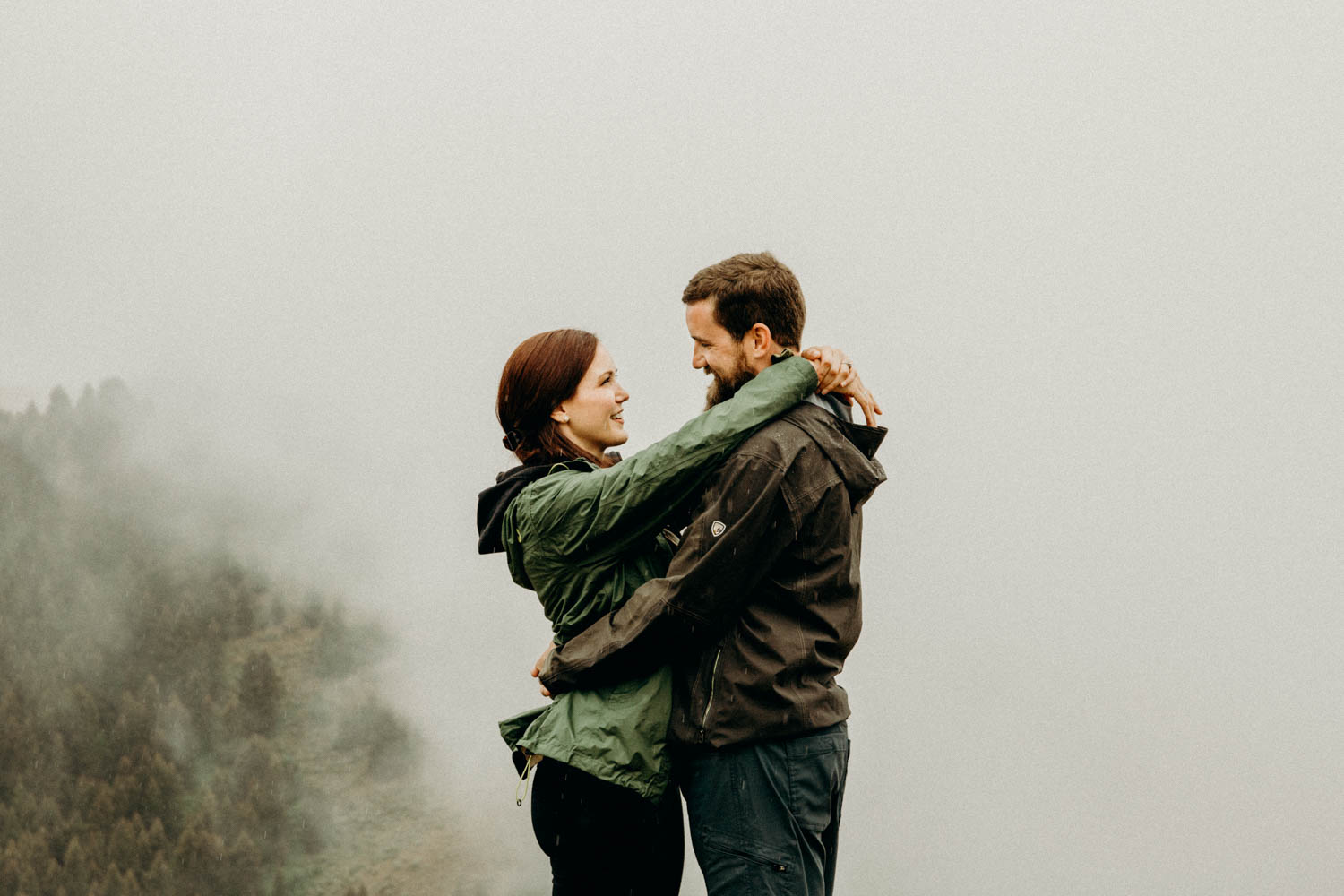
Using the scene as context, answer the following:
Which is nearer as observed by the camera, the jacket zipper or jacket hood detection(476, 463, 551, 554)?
the jacket zipper

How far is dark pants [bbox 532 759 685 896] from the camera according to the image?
2904 millimetres

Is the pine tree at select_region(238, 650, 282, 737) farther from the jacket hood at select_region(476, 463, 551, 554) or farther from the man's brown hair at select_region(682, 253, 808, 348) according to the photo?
the man's brown hair at select_region(682, 253, 808, 348)

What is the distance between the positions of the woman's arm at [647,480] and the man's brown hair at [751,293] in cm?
19

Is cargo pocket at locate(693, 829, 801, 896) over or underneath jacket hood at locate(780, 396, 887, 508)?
underneath

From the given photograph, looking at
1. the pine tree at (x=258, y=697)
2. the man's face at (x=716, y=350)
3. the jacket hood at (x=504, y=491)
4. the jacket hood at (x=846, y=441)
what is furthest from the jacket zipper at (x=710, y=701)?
the pine tree at (x=258, y=697)

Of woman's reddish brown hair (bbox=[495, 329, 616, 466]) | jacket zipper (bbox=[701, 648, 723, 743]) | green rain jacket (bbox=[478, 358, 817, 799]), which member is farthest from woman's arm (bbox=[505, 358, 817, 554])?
jacket zipper (bbox=[701, 648, 723, 743])

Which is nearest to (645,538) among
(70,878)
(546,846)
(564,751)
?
(564,751)

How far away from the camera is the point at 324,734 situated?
127 feet

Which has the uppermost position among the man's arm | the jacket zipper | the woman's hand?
the woman's hand

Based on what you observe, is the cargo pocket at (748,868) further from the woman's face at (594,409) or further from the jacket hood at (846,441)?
the woman's face at (594,409)

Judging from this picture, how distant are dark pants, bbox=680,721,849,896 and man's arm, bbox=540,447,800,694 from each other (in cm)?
36

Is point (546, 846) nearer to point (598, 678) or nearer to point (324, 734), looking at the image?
point (598, 678)

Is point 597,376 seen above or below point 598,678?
above

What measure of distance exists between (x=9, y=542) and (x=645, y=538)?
46871 millimetres
